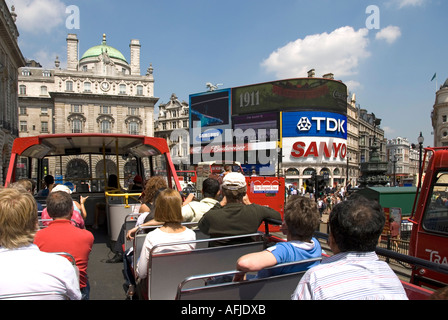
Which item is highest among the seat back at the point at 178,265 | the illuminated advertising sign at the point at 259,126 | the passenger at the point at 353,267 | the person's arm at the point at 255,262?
the illuminated advertising sign at the point at 259,126

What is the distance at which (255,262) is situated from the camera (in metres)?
2.42

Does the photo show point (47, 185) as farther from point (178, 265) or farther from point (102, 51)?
point (102, 51)

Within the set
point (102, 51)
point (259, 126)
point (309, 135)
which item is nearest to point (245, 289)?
point (309, 135)

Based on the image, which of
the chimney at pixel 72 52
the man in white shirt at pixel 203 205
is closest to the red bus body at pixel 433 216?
the man in white shirt at pixel 203 205

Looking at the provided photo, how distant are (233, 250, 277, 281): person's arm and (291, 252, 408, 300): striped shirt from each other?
52cm

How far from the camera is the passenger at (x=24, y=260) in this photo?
6.52 ft

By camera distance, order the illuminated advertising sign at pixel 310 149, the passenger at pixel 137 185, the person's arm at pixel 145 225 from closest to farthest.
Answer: the person's arm at pixel 145 225, the passenger at pixel 137 185, the illuminated advertising sign at pixel 310 149

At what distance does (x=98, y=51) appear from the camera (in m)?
73.8

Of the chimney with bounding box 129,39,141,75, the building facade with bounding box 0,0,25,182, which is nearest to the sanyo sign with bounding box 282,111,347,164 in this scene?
the chimney with bounding box 129,39,141,75

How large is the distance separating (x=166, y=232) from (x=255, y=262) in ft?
4.67

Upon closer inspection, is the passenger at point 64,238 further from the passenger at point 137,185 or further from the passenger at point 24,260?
the passenger at point 137,185

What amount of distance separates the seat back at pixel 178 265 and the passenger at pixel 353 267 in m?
1.49
